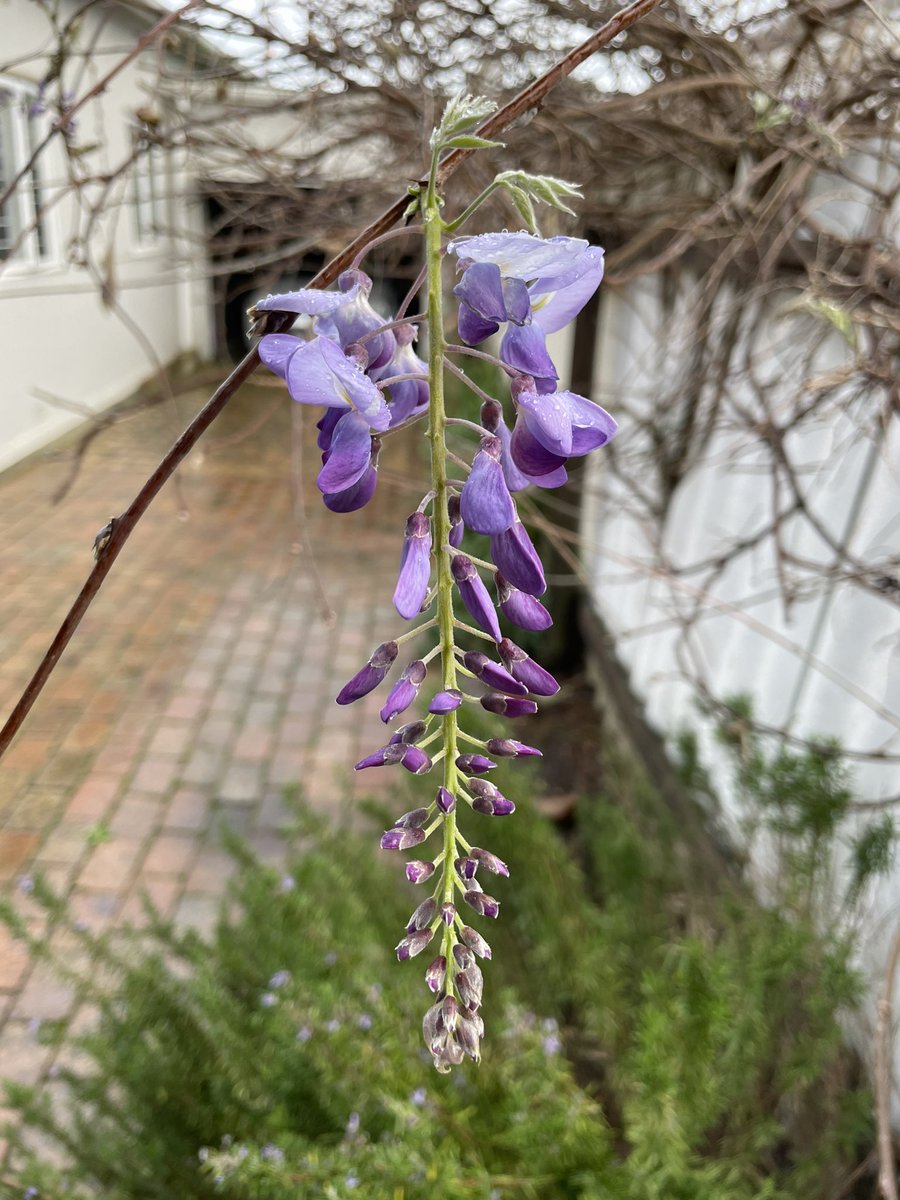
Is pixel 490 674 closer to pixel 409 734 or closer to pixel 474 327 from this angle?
pixel 409 734

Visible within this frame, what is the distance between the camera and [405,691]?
0.40m

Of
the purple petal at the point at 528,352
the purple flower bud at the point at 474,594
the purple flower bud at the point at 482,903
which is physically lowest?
the purple flower bud at the point at 482,903

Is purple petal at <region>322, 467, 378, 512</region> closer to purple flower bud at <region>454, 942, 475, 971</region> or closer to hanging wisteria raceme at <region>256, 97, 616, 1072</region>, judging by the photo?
hanging wisteria raceme at <region>256, 97, 616, 1072</region>

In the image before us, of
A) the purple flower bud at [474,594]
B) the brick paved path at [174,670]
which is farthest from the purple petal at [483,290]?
the brick paved path at [174,670]

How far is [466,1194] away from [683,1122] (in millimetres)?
314

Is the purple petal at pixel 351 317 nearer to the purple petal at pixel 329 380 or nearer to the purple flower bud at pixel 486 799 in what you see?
the purple petal at pixel 329 380

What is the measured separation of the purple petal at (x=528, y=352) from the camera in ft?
1.14

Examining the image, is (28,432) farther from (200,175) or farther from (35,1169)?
(200,175)

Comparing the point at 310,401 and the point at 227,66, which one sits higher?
the point at 227,66

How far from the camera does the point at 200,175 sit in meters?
2.08

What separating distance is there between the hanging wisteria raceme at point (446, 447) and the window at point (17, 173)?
24.5 inches

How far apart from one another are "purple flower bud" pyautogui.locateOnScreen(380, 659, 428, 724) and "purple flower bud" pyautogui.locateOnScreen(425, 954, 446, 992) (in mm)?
116

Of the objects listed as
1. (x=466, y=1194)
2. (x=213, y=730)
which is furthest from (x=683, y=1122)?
(x=213, y=730)

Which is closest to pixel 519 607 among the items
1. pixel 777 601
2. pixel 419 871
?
pixel 419 871
